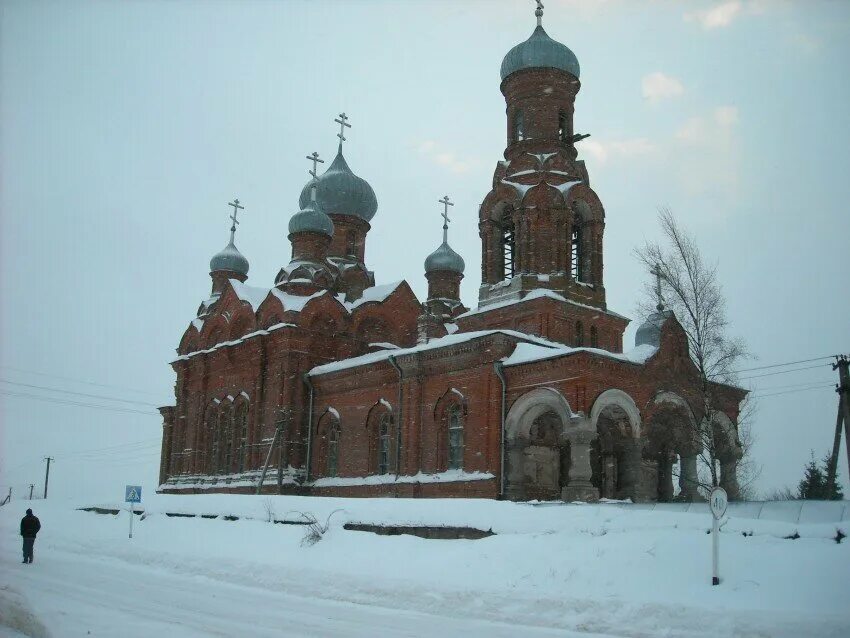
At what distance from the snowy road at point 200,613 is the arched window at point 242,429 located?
55.7 ft

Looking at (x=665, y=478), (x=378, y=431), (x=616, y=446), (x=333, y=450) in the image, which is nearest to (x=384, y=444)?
(x=378, y=431)

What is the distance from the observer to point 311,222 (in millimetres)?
32656

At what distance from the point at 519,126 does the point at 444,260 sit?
33.9 feet

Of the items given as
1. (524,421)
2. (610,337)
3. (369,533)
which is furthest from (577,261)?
(369,533)

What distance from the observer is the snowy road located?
865 centimetres

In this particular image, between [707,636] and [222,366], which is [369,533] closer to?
[707,636]

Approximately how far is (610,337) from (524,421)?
5.41 m

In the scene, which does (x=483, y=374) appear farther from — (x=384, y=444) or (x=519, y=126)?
(x=519, y=126)

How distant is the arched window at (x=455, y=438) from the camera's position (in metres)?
23.6

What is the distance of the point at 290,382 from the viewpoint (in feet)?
95.1

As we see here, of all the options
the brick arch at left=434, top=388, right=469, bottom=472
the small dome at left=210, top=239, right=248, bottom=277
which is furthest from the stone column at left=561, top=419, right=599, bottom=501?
the small dome at left=210, top=239, right=248, bottom=277

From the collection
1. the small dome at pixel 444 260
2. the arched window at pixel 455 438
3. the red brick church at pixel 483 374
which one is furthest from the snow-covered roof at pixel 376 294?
the arched window at pixel 455 438

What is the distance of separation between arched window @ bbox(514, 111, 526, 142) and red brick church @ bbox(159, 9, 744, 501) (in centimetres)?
5

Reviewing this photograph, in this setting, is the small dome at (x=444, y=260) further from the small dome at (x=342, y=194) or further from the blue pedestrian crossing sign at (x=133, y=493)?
the blue pedestrian crossing sign at (x=133, y=493)
